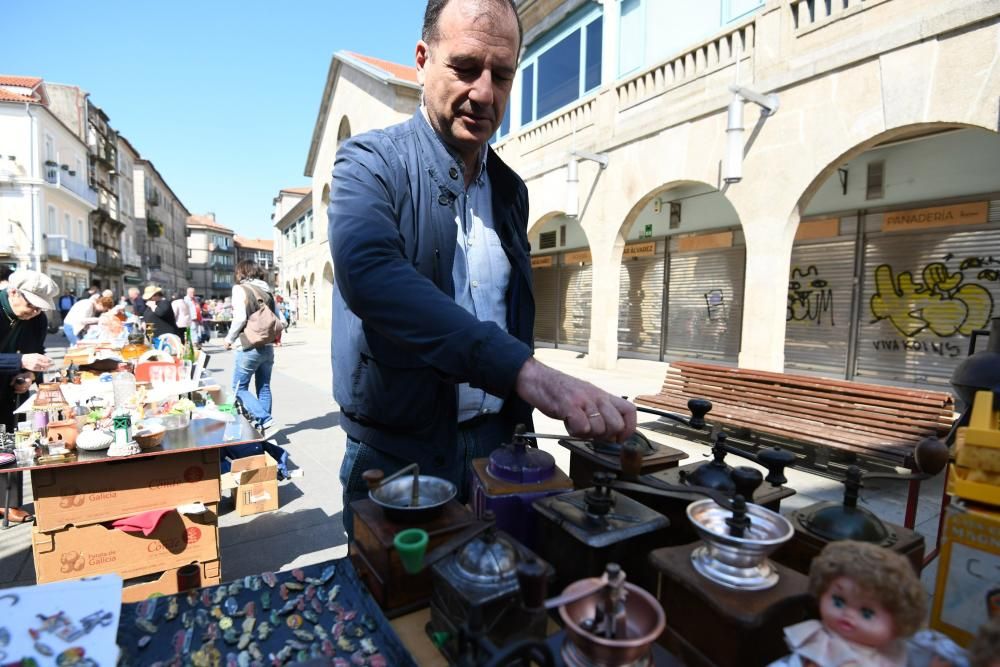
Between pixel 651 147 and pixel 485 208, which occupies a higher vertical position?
pixel 651 147

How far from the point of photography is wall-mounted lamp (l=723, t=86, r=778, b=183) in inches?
276

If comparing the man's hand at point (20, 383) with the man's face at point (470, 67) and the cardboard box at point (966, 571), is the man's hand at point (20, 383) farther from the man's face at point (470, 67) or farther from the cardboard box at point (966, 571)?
the cardboard box at point (966, 571)

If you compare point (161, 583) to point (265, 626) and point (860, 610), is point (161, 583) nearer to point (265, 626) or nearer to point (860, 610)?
point (265, 626)

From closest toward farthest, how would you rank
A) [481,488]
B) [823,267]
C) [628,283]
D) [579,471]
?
[481,488], [579,471], [823,267], [628,283]

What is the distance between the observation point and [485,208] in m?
1.66

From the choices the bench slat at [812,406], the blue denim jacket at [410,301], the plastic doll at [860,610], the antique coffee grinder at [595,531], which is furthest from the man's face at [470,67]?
the bench slat at [812,406]

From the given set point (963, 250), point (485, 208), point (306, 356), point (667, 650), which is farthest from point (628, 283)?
point (667, 650)

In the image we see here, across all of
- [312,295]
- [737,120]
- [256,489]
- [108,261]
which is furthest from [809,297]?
[108,261]

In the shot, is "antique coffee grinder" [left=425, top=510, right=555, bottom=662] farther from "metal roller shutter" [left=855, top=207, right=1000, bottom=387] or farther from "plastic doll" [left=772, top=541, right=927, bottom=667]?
"metal roller shutter" [left=855, top=207, right=1000, bottom=387]

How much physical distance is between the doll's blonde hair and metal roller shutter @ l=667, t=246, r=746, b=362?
9.90m

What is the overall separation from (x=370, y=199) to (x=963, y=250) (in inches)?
351

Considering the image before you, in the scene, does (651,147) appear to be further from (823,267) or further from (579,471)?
(579,471)

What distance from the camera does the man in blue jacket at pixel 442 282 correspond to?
0.97m

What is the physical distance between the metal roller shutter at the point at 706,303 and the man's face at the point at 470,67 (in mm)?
9504
